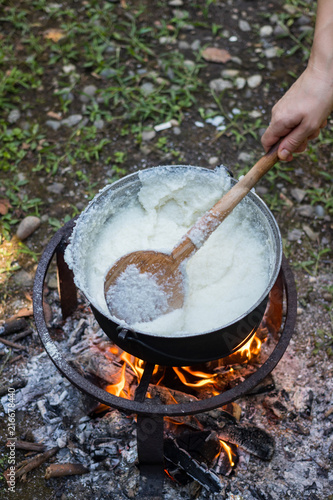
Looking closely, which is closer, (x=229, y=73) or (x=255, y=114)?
(x=255, y=114)

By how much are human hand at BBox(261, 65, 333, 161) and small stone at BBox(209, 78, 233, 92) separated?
2057mm

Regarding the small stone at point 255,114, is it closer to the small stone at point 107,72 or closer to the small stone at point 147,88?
the small stone at point 147,88

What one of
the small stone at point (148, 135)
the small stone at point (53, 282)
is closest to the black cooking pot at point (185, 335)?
the small stone at point (53, 282)

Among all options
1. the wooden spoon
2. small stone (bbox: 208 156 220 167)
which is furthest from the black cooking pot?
small stone (bbox: 208 156 220 167)

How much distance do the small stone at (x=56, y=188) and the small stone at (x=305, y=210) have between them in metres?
1.69

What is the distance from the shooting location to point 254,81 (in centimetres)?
389

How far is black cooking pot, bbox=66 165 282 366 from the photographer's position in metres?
1.67

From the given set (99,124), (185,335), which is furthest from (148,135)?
(185,335)

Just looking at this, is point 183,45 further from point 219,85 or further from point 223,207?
point 223,207

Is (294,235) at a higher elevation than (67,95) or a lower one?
lower

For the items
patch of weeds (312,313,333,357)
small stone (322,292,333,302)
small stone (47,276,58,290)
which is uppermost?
small stone (322,292,333,302)

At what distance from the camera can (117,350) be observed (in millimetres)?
2535

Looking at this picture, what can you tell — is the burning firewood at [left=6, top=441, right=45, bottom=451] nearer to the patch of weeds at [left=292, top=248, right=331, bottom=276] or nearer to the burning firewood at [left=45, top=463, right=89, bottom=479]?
the burning firewood at [left=45, top=463, right=89, bottom=479]

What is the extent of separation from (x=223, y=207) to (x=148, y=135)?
182cm
